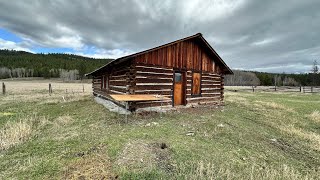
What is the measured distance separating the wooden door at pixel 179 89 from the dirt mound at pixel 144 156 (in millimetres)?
7989

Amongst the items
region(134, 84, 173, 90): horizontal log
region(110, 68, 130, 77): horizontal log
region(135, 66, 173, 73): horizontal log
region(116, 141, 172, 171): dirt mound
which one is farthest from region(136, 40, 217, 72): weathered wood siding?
region(116, 141, 172, 171): dirt mound

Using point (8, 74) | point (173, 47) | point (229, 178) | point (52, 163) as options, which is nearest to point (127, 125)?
point (52, 163)

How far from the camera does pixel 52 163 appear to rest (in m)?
5.37

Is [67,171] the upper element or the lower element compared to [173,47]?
lower

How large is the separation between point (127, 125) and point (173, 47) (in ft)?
22.9

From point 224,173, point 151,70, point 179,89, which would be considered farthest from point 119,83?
point 224,173

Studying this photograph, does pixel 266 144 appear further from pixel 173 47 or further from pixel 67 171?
pixel 173 47

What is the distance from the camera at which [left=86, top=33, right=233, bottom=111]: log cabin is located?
40.2ft

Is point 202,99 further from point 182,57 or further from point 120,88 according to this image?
point 120,88

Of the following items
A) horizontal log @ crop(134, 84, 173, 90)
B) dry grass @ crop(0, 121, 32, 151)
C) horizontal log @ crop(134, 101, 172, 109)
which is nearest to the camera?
dry grass @ crop(0, 121, 32, 151)

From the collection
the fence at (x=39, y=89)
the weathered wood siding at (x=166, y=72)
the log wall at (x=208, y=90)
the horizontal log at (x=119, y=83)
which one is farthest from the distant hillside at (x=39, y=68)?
the weathered wood siding at (x=166, y=72)

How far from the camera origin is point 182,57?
14.6 m

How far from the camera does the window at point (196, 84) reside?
15.6 metres

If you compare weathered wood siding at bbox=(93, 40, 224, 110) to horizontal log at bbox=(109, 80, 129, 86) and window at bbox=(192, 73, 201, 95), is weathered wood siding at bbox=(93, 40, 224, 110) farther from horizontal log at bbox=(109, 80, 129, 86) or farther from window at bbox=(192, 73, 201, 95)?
window at bbox=(192, 73, 201, 95)
